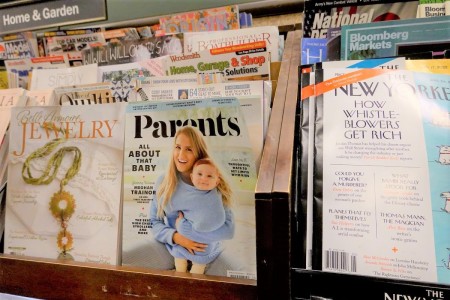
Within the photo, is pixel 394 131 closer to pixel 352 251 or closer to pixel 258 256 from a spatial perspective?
pixel 352 251

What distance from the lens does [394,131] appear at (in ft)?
1.93

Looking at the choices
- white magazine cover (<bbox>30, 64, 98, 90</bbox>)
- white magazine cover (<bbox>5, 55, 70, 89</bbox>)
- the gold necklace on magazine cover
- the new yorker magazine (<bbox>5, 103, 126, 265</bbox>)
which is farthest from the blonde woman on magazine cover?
white magazine cover (<bbox>5, 55, 70, 89</bbox>)

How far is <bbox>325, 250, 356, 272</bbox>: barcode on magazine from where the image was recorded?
54 cm

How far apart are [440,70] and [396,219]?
0.96 feet

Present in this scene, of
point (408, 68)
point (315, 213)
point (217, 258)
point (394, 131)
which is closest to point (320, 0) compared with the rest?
point (408, 68)

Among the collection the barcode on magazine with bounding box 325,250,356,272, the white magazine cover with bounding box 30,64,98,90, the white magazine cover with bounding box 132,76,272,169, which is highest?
the white magazine cover with bounding box 30,64,98,90

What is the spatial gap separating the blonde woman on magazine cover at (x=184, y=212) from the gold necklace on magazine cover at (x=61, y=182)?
212 mm

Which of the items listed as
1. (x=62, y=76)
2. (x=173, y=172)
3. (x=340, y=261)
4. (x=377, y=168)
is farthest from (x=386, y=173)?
(x=62, y=76)

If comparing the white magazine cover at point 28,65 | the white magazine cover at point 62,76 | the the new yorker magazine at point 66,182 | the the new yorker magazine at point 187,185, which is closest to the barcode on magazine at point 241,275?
the the new yorker magazine at point 187,185

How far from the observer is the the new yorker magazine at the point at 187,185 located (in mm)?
630

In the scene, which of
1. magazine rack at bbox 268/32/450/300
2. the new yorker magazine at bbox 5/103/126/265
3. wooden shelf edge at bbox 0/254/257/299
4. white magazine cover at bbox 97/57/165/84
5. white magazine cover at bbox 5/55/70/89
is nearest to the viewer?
magazine rack at bbox 268/32/450/300

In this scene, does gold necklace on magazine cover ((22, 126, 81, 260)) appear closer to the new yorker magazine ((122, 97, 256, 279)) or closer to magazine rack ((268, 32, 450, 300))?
the new yorker magazine ((122, 97, 256, 279))

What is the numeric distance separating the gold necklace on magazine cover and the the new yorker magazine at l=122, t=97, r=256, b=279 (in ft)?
0.46

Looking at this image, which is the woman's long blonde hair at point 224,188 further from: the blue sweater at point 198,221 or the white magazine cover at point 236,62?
the white magazine cover at point 236,62
